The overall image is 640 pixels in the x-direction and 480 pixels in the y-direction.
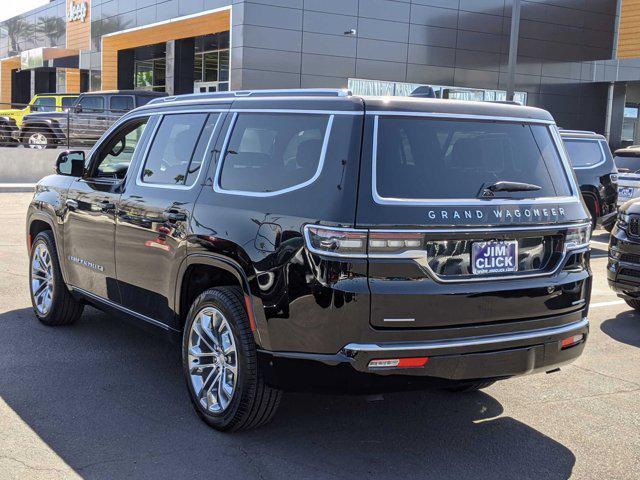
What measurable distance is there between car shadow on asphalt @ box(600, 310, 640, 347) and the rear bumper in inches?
125

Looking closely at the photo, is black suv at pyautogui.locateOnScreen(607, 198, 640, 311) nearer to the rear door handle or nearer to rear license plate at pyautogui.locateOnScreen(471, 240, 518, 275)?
rear license plate at pyautogui.locateOnScreen(471, 240, 518, 275)

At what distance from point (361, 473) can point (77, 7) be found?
130 feet

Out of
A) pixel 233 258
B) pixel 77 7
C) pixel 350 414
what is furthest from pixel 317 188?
pixel 77 7

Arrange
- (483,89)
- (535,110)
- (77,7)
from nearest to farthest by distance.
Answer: (535,110)
(483,89)
(77,7)

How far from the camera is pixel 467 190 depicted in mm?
3799

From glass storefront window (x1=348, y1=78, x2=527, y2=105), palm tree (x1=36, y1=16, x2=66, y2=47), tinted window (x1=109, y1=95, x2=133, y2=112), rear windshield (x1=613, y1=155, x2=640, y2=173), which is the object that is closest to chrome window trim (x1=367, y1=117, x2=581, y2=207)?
rear windshield (x1=613, y1=155, x2=640, y2=173)


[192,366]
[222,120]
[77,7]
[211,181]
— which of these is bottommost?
[192,366]

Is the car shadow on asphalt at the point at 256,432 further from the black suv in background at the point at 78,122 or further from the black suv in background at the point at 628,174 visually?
the black suv in background at the point at 78,122

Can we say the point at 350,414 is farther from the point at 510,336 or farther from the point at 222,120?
the point at 222,120

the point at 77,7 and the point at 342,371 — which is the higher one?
the point at 77,7

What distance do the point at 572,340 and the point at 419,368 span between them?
106 centimetres

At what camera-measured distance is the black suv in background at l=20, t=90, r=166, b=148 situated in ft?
69.5

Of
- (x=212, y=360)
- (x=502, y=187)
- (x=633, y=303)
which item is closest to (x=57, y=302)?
(x=212, y=360)

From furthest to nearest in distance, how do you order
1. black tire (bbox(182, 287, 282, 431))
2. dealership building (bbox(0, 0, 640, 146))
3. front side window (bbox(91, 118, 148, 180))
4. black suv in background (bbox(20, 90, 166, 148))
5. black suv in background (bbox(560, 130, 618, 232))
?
dealership building (bbox(0, 0, 640, 146)) → black suv in background (bbox(20, 90, 166, 148)) → black suv in background (bbox(560, 130, 618, 232)) → front side window (bbox(91, 118, 148, 180)) → black tire (bbox(182, 287, 282, 431))
